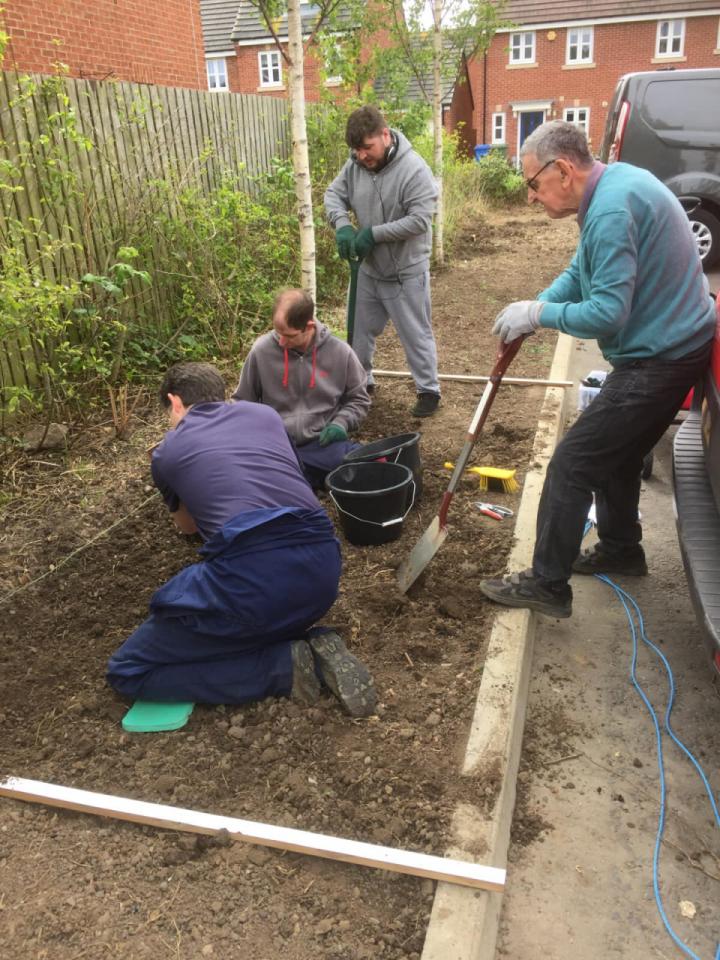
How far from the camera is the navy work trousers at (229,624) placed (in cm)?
272

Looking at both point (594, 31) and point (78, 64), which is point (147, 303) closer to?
point (78, 64)

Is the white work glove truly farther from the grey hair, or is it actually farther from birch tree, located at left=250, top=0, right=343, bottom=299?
birch tree, located at left=250, top=0, right=343, bottom=299

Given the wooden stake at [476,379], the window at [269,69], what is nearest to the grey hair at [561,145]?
the wooden stake at [476,379]

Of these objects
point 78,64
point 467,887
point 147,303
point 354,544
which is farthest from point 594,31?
point 467,887

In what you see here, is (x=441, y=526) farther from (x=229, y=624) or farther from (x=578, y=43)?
(x=578, y=43)

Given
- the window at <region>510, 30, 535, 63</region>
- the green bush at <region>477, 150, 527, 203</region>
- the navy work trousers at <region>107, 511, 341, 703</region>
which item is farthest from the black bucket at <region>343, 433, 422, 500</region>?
the window at <region>510, 30, 535, 63</region>

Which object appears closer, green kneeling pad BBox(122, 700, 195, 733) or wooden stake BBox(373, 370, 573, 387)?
green kneeling pad BBox(122, 700, 195, 733)

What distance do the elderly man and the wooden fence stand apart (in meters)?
3.23

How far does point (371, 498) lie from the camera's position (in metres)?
3.81

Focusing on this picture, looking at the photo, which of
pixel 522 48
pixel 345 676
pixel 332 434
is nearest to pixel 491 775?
pixel 345 676

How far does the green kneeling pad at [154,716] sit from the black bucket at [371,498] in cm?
138

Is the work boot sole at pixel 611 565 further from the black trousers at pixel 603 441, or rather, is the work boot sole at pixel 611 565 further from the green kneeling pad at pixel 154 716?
the green kneeling pad at pixel 154 716

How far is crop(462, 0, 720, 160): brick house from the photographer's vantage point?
1145 inches

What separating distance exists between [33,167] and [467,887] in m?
5.56
